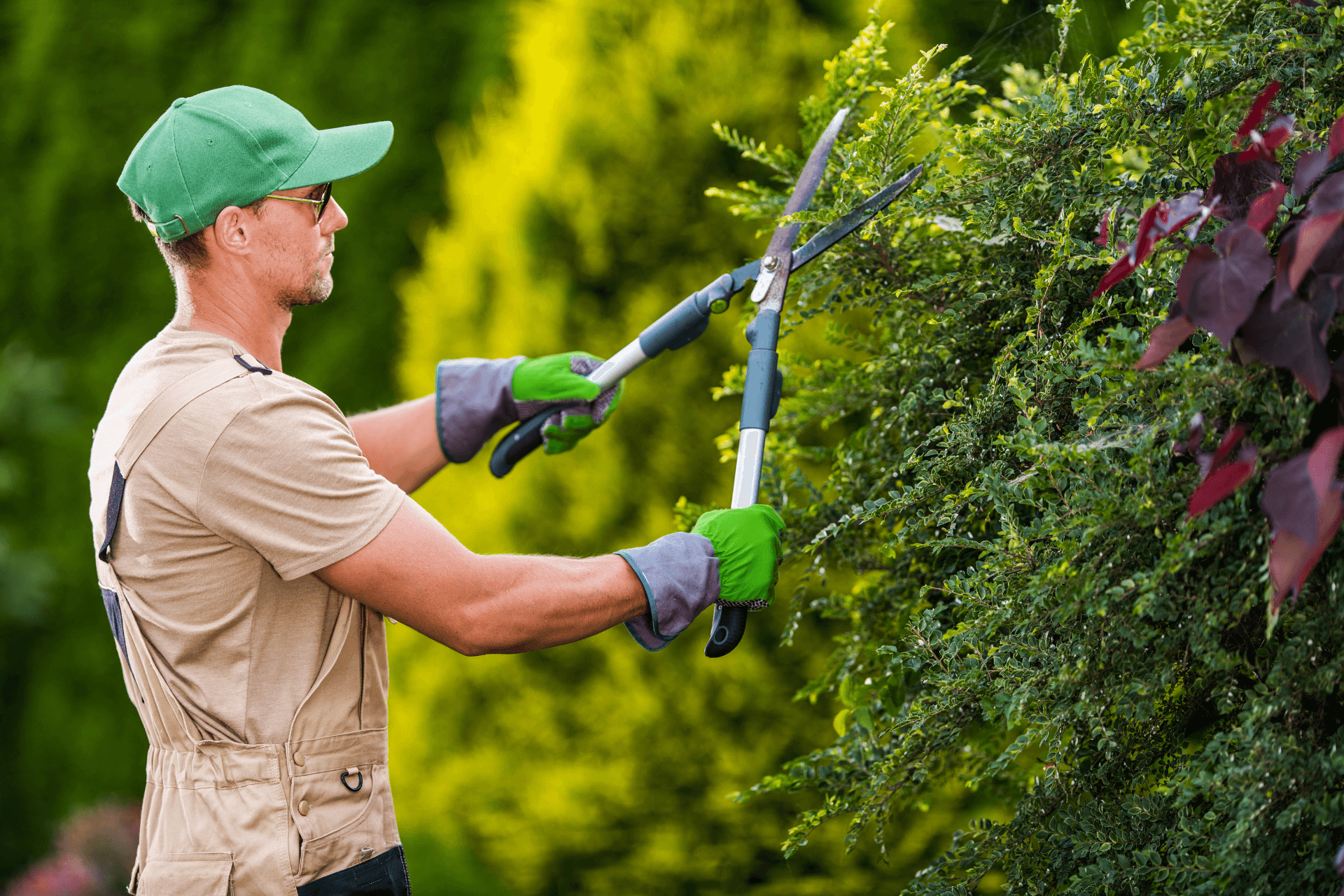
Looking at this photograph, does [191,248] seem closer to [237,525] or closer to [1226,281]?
[237,525]

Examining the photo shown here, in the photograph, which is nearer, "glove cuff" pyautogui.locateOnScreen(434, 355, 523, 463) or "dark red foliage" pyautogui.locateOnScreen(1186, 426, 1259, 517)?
"dark red foliage" pyautogui.locateOnScreen(1186, 426, 1259, 517)

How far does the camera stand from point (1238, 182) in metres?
1.11

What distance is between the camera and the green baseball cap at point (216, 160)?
1.72 meters

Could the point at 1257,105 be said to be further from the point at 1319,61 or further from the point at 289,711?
the point at 289,711

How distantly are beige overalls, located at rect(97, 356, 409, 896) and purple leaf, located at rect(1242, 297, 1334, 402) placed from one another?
134cm

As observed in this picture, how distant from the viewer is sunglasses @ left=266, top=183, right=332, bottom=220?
5.89ft

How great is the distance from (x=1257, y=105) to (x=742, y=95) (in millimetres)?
1711

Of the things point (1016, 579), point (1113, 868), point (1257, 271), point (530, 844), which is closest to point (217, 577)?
point (1016, 579)

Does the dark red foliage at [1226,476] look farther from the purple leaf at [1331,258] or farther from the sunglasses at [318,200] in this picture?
the sunglasses at [318,200]

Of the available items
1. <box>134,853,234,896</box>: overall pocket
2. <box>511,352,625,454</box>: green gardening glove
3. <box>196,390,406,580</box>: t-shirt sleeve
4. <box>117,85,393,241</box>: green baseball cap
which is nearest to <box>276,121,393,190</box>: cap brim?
<box>117,85,393,241</box>: green baseball cap

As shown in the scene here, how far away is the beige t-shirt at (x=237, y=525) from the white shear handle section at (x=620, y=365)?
681 mm

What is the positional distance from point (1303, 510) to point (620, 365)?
146 cm

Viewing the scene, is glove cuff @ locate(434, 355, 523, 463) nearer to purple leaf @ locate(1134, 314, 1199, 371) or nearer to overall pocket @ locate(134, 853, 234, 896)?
overall pocket @ locate(134, 853, 234, 896)

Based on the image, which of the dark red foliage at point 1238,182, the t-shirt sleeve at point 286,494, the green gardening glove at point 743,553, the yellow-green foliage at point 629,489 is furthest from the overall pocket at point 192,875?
the dark red foliage at point 1238,182
